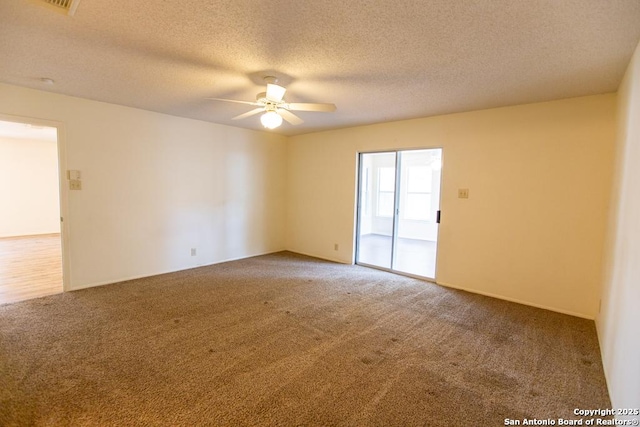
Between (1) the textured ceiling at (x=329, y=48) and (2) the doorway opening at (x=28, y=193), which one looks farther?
(2) the doorway opening at (x=28, y=193)

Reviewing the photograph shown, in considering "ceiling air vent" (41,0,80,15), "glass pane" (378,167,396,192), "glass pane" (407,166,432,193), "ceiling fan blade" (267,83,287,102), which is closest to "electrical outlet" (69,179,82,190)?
"ceiling air vent" (41,0,80,15)

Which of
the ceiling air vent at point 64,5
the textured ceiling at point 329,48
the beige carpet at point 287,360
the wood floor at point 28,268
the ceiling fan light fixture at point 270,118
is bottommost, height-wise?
the beige carpet at point 287,360

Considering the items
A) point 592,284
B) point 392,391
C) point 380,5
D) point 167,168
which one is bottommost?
point 392,391

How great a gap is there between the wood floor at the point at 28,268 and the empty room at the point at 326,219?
0.07m

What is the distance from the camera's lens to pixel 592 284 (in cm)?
329

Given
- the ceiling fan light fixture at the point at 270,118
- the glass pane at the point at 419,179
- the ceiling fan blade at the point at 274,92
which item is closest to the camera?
the ceiling fan blade at the point at 274,92

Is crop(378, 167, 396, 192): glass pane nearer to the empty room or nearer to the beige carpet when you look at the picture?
the empty room

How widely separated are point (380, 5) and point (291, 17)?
1.81ft

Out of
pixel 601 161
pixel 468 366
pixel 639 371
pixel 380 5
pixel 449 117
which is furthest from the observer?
pixel 449 117

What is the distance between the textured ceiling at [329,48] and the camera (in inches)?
71.3

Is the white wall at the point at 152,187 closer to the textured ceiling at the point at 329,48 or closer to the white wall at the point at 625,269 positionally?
the textured ceiling at the point at 329,48

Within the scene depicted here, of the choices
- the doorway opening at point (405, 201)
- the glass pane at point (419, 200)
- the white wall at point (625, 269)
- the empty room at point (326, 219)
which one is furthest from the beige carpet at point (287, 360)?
the glass pane at point (419, 200)

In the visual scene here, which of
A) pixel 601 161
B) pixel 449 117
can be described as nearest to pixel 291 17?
pixel 449 117

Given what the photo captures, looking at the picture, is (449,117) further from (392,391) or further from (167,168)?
(167,168)
